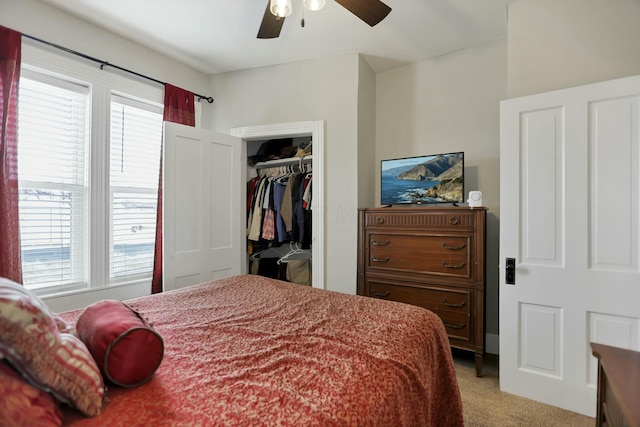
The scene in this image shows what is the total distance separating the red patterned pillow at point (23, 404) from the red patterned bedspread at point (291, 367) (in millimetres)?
69

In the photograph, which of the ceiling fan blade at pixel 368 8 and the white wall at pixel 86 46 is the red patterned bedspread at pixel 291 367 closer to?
the white wall at pixel 86 46

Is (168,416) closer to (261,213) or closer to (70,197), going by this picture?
(70,197)

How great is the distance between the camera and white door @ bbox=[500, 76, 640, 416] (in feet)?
5.93

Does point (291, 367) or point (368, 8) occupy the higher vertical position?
point (368, 8)

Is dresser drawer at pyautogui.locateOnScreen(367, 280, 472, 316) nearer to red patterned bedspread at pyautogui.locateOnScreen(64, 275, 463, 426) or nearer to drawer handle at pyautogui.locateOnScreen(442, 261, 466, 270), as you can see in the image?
drawer handle at pyautogui.locateOnScreen(442, 261, 466, 270)

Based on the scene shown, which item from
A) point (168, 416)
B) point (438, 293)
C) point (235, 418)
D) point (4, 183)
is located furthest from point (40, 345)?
point (438, 293)

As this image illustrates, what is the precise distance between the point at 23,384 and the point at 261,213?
3025 millimetres

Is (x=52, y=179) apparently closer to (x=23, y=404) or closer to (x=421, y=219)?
(x=23, y=404)

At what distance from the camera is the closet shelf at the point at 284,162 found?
3689mm

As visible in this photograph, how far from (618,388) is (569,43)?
2.20 m

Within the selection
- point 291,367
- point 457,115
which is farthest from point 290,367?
point 457,115

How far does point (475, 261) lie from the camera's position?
2.41 meters

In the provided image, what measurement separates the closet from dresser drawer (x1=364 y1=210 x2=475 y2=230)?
2.85 ft

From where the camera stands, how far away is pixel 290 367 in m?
1.04
